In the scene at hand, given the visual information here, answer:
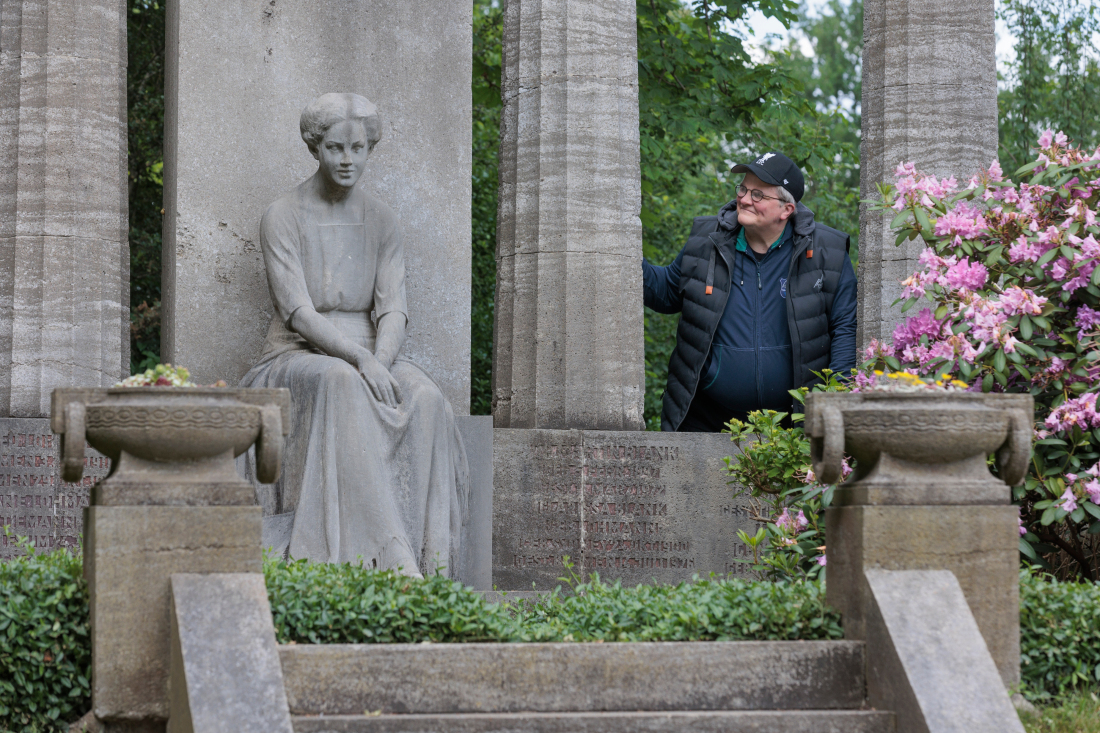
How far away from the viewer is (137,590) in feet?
16.4

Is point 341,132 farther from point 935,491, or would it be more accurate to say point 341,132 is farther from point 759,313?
point 935,491

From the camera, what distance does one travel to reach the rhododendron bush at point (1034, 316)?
6797 millimetres

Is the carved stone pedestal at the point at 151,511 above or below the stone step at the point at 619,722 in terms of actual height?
above

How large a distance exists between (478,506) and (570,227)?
1.98 metres

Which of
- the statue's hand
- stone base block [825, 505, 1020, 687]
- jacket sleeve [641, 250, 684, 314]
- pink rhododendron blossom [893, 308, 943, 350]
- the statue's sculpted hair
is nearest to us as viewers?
stone base block [825, 505, 1020, 687]

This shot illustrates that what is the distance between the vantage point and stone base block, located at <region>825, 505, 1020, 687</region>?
539cm

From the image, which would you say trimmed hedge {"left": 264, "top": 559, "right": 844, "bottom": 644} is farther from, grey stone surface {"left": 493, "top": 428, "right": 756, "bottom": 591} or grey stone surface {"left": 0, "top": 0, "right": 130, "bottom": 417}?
grey stone surface {"left": 0, "top": 0, "right": 130, "bottom": 417}

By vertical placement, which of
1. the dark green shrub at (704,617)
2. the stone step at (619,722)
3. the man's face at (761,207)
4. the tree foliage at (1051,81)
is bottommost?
the stone step at (619,722)

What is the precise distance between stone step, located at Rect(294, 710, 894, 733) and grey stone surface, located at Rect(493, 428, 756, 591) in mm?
3997

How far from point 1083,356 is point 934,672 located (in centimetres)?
256

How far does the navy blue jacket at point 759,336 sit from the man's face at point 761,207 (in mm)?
271

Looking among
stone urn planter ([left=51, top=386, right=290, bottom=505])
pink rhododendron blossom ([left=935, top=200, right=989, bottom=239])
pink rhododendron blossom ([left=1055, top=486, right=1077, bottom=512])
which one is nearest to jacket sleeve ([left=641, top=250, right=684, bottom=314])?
pink rhododendron blossom ([left=935, top=200, right=989, bottom=239])

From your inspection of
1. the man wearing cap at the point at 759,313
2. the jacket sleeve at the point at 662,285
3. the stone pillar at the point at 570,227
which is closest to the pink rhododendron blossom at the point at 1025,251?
the man wearing cap at the point at 759,313

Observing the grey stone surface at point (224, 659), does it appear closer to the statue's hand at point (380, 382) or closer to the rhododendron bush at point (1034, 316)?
the statue's hand at point (380, 382)
